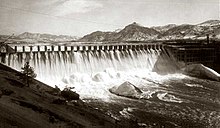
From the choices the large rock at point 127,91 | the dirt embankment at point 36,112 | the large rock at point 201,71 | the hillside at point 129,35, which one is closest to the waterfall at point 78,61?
the large rock at point 201,71

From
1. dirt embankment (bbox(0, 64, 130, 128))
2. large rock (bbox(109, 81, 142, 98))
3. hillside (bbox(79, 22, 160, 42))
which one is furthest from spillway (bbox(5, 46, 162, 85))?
hillside (bbox(79, 22, 160, 42))

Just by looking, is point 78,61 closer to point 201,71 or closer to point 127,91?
point 127,91

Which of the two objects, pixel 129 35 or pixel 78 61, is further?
pixel 129 35

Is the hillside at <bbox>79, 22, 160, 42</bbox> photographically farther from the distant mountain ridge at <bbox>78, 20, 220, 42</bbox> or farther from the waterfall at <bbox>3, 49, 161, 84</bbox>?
the waterfall at <bbox>3, 49, 161, 84</bbox>

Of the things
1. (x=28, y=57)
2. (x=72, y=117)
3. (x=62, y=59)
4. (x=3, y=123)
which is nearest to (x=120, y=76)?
(x=62, y=59)

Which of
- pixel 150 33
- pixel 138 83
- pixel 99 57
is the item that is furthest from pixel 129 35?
pixel 138 83

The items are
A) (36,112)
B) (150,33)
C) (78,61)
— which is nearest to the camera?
(36,112)
